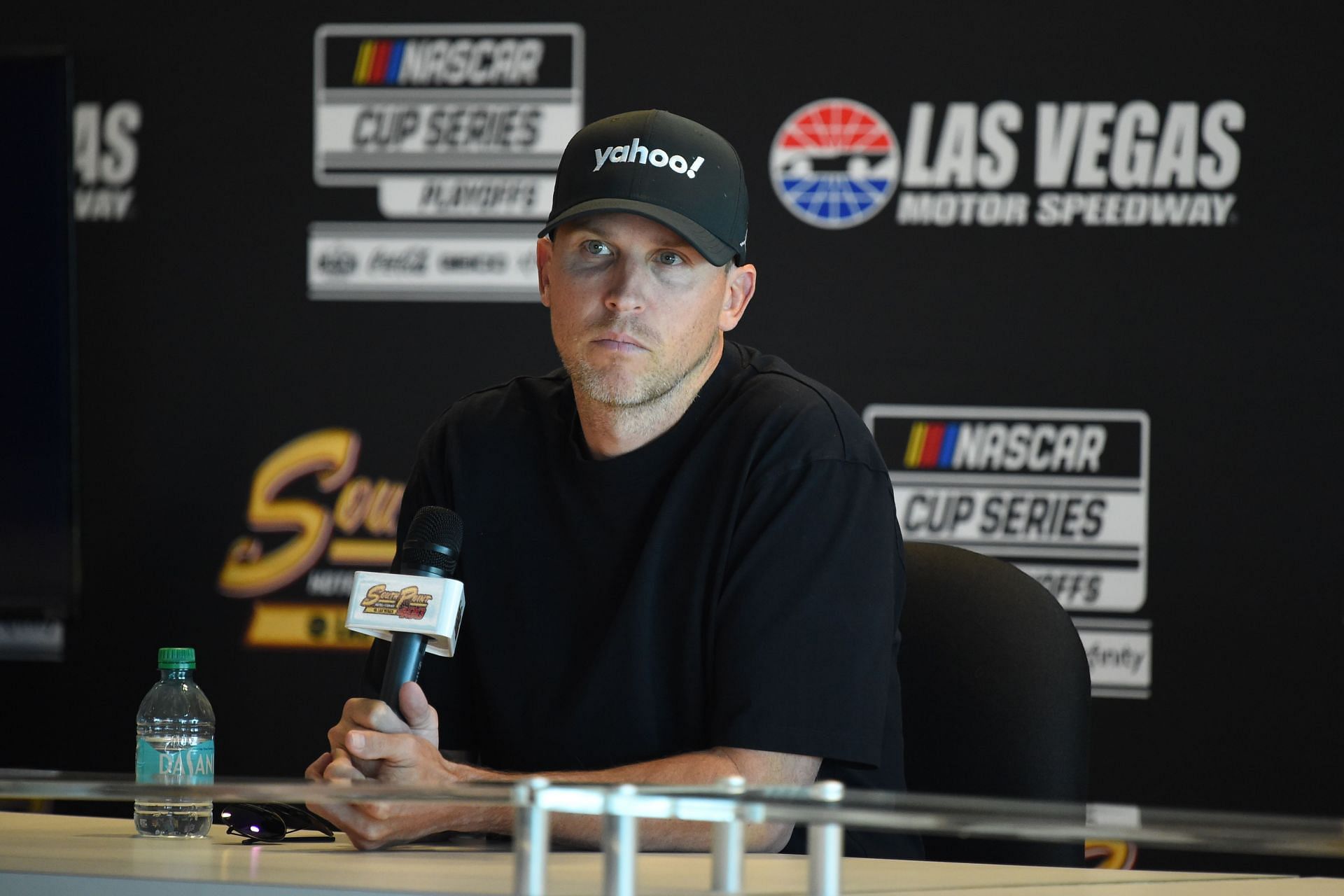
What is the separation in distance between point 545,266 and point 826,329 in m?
1.26

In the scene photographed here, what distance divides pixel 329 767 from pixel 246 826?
0.38 ft

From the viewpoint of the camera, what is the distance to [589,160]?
5.47ft

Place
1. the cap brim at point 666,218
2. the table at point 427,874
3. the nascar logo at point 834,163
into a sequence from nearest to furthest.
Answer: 1. the table at point 427,874
2. the cap brim at point 666,218
3. the nascar logo at point 834,163

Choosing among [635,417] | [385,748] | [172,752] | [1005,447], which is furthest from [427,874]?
[1005,447]

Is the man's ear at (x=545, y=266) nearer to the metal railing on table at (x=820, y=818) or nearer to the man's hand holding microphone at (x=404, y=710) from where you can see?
the man's hand holding microphone at (x=404, y=710)

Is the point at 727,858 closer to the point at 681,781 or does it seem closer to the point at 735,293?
the point at 681,781

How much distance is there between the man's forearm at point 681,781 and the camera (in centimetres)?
140

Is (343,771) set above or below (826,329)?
below

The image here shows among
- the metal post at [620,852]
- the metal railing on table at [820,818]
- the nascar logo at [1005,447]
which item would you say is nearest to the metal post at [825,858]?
the metal railing on table at [820,818]

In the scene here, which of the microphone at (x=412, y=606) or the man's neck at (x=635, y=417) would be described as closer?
the microphone at (x=412, y=606)

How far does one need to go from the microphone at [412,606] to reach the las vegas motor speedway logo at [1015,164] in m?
1.77

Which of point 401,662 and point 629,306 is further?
point 629,306

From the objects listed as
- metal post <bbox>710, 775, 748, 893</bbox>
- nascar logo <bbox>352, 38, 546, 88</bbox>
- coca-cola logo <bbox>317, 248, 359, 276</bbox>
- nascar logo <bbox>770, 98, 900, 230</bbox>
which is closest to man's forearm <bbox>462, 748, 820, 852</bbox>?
metal post <bbox>710, 775, 748, 893</bbox>

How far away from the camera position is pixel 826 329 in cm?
297
